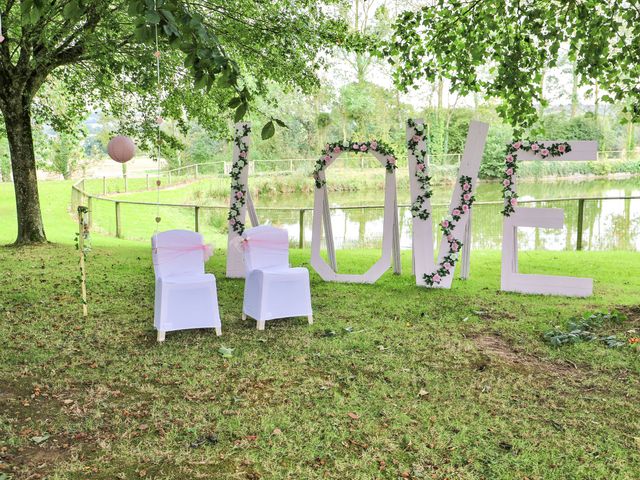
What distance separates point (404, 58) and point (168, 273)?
167 inches

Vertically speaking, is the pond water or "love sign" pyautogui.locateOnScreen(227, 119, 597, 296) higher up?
"love sign" pyautogui.locateOnScreen(227, 119, 597, 296)

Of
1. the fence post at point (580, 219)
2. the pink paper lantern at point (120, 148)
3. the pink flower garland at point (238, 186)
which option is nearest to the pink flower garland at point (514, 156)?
the fence post at point (580, 219)

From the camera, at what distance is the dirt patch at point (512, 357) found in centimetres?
451

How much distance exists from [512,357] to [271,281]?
2279mm

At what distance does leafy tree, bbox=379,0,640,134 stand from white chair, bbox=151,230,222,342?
11.9 feet

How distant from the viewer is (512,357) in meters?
4.78

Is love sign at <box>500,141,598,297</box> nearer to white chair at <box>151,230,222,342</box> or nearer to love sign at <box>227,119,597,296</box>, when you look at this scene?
love sign at <box>227,119,597,296</box>

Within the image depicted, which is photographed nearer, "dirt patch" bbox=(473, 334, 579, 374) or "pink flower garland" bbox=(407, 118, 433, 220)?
"dirt patch" bbox=(473, 334, 579, 374)

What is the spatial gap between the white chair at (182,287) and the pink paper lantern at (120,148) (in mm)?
1108

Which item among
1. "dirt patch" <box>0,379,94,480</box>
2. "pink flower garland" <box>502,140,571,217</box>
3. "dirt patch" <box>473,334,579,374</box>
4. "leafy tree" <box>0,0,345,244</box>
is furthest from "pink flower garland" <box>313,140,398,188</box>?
"dirt patch" <box>0,379,94,480</box>

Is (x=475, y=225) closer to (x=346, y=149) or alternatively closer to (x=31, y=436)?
(x=346, y=149)

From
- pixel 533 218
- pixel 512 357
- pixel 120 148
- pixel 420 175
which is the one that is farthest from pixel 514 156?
pixel 120 148

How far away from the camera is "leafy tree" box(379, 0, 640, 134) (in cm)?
630

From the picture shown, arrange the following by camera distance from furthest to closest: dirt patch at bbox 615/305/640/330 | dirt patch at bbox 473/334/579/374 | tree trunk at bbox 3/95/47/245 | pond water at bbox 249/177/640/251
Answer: pond water at bbox 249/177/640/251, tree trunk at bbox 3/95/47/245, dirt patch at bbox 615/305/640/330, dirt patch at bbox 473/334/579/374
